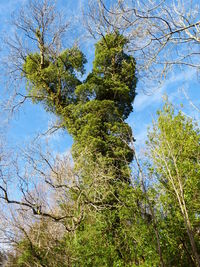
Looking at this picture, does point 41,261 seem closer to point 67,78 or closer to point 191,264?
point 191,264

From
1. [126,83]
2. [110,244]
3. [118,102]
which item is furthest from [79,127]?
[110,244]

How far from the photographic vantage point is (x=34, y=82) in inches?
450

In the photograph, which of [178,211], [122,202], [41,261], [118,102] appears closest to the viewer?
[41,261]

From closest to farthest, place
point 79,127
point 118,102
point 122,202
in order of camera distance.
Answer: point 122,202, point 79,127, point 118,102

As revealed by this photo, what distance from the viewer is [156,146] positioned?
809cm

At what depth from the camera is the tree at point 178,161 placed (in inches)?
278

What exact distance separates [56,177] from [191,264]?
4659 millimetres

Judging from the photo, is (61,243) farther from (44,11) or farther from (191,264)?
(44,11)

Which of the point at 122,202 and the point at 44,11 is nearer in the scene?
the point at 122,202

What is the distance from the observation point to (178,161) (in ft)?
25.9

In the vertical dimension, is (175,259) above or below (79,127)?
below

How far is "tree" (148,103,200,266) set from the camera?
7.07 metres

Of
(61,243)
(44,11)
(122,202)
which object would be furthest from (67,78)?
(61,243)

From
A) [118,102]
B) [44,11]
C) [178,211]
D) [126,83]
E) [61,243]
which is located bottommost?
[61,243]
